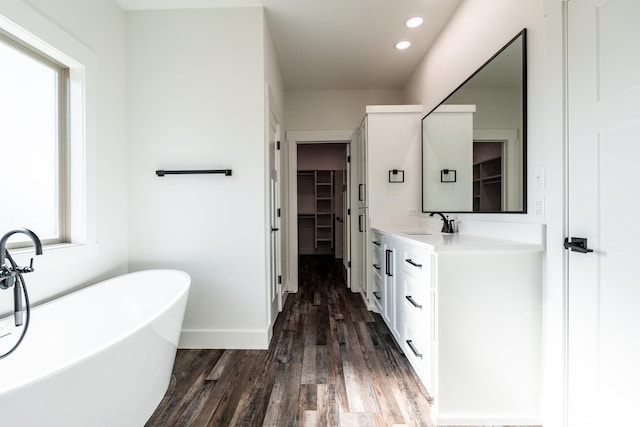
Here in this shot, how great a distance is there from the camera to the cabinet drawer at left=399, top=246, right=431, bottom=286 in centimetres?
155

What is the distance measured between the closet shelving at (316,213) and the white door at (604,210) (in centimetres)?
547

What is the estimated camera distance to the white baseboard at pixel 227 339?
220 centimetres

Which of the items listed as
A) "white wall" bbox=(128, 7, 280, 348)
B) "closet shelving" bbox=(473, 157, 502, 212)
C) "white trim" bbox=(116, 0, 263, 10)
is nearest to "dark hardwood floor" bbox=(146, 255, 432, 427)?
"white wall" bbox=(128, 7, 280, 348)

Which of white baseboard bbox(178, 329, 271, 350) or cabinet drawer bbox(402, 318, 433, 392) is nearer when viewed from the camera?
cabinet drawer bbox(402, 318, 433, 392)

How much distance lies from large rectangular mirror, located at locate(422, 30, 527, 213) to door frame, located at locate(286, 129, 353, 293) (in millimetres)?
1458

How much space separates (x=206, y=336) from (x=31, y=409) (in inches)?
60.5

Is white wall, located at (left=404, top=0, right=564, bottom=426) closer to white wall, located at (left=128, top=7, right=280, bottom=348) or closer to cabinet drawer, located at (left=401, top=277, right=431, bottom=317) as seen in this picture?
cabinet drawer, located at (left=401, top=277, right=431, bottom=317)

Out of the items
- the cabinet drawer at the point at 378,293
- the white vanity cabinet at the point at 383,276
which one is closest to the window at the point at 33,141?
the white vanity cabinet at the point at 383,276

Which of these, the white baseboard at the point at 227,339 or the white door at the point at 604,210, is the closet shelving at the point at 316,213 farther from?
the white door at the point at 604,210

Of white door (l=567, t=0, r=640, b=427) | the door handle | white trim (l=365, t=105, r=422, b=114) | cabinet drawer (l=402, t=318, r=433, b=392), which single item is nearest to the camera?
white door (l=567, t=0, r=640, b=427)

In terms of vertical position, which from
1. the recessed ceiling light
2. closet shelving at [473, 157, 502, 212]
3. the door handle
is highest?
the recessed ceiling light

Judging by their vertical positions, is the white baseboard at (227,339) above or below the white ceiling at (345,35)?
below

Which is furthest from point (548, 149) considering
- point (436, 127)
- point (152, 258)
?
point (152, 258)

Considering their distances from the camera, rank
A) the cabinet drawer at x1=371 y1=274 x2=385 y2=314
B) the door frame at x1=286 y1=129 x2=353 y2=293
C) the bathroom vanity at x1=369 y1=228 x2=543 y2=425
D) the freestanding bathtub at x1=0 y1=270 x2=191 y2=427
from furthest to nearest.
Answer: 1. the door frame at x1=286 y1=129 x2=353 y2=293
2. the cabinet drawer at x1=371 y1=274 x2=385 y2=314
3. the bathroom vanity at x1=369 y1=228 x2=543 y2=425
4. the freestanding bathtub at x1=0 y1=270 x2=191 y2=427
